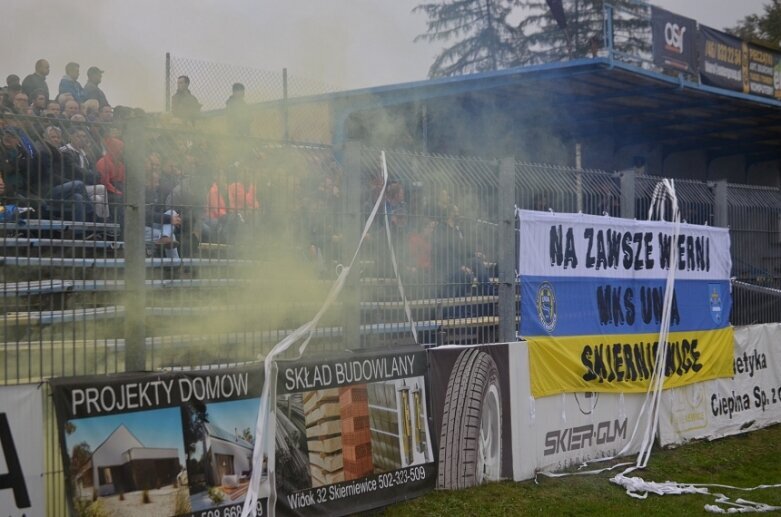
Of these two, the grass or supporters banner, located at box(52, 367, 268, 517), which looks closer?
supporters banner, located at box(52, 367, 268, 517)

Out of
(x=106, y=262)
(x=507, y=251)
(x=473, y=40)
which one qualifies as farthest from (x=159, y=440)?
(x=473, y=40)

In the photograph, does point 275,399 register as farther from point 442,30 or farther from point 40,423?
point 442,30

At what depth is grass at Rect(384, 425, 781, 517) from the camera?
745 cm

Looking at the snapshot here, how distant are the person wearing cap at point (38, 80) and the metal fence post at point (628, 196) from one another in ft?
23.0

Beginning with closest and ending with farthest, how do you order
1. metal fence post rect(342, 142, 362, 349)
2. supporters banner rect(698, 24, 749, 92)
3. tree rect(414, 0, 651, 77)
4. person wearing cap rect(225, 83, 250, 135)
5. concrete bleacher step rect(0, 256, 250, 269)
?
concrete bleacher step rect(0, 256, 250, 269), metal fence post rect(342, 142, 362, 349), person wearing cap rect(225, 83, 250, 135), supporters banner rect(698, 24, 749, 92), tree rect(414, 0, 651, 77)

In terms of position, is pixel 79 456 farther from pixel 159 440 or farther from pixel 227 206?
pixel 227 206

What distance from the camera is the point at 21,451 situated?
5.39 meters

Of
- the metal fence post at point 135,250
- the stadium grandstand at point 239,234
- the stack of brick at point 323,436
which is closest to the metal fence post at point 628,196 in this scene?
the stadium grandstand at point 239,234

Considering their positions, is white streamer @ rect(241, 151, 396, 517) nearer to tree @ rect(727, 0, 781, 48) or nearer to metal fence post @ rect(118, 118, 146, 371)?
metal fence post @ rect(118, 118, 146, 371)

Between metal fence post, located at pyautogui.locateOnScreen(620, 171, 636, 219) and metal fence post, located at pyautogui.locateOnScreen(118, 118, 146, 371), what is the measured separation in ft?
21.4

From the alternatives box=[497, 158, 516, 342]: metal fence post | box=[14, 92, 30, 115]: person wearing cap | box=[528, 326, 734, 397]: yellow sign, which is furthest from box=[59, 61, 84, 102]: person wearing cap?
box=[528, 326, 734, 397]: yellow sign

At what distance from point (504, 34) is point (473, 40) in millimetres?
2279

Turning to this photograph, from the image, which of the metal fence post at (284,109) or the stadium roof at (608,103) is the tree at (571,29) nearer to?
the stadium roof at (608,103)

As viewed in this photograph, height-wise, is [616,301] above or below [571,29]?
below
